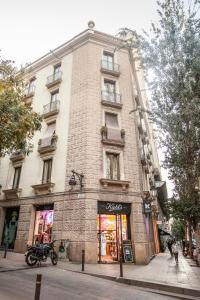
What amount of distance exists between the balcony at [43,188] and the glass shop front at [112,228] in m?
Answer: 3.42

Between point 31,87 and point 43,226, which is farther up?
point 31,87

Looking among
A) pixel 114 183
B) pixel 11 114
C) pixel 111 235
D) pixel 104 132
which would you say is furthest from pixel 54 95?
pixel 111 235

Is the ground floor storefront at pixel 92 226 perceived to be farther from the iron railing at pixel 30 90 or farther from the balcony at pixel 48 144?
the iron railing at pixel 30 90

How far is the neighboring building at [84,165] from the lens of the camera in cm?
1373

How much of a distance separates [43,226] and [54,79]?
11.7 meters

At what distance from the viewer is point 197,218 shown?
13.2m

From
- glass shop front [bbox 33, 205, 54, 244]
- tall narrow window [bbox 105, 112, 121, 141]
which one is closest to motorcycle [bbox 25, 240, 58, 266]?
glass shop front [bbox 33, 205, 54, 244]

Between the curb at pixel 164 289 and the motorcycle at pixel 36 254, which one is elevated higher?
the motorcycle at pixel 36 254

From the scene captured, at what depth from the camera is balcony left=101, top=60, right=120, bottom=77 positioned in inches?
717

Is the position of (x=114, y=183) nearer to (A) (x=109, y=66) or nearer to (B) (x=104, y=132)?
(B) (x=104, y=132)

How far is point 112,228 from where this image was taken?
552 inches

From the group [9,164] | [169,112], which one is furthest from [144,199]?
[9,164]

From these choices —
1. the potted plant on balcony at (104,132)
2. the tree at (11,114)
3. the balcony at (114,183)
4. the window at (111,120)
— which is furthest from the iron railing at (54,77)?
the balcony at (114,183)

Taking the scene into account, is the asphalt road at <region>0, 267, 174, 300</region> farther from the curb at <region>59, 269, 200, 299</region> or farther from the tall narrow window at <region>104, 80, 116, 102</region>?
the tall narrow window at <region>104, 80, 116, 102</region>
